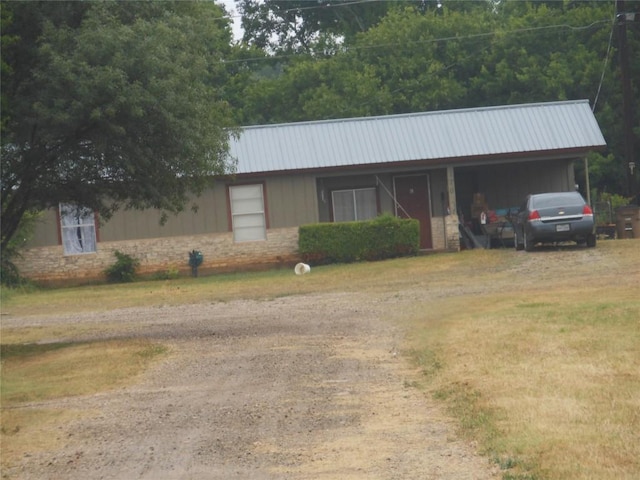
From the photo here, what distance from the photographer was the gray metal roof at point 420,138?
3450 centimetres

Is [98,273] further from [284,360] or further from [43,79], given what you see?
[284,360]

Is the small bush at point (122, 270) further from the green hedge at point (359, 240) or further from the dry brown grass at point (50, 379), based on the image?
the dry brown grass at point (50, 379)

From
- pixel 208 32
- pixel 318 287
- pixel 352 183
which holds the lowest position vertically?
pixel 318 287

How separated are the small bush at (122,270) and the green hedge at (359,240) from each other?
16.5 feet

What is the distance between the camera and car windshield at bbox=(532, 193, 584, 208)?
30.2m

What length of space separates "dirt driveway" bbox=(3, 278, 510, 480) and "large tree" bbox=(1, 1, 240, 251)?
284 centimetres

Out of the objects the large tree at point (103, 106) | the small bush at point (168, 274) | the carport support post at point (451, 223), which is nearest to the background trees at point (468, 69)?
the carport support post at point (451, 223)

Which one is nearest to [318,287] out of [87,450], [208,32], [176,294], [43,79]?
[176,294]

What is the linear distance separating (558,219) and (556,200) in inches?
26.8

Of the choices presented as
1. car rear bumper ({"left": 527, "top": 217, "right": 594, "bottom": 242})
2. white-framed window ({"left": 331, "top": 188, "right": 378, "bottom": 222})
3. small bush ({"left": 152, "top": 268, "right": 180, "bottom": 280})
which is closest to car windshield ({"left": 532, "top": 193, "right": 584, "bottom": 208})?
car rear bumper ({"left": 527, "top": 217, "right": 594, "bottom": 242})

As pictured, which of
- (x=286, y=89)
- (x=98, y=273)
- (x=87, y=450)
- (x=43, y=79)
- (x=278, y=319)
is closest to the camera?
(x=87, y=450)

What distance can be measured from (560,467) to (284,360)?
7380 millimetres

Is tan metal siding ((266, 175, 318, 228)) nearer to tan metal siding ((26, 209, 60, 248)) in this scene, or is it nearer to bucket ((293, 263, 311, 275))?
bucket ((293, 263, 311, 275))

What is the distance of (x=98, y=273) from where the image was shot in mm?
34594
